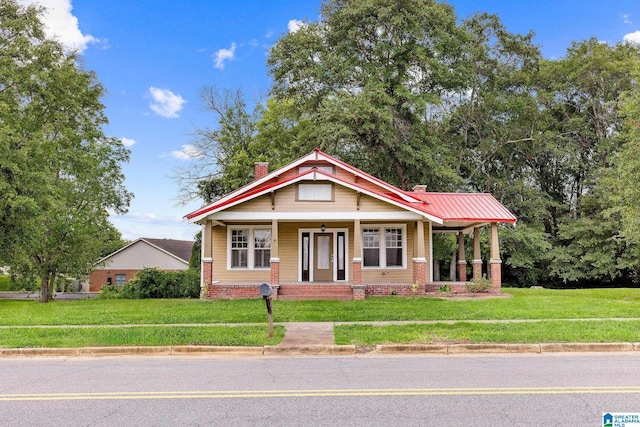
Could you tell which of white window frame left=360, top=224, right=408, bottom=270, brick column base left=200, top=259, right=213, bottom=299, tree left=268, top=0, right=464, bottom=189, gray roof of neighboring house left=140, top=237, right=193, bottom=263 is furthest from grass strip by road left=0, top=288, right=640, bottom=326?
gray roof of neighboring house left=140, top=237, right=193, bottom=263

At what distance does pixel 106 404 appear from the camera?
573cm

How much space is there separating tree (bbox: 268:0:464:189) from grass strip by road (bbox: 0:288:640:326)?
14.0 metres

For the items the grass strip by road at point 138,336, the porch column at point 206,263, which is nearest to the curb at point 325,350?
the grass strip by road at point 138,336

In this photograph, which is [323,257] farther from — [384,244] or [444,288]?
[444,288]

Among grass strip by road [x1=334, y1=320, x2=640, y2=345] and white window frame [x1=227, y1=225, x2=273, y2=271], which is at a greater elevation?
white window frame [x1=227, y1=225, x2=273, y2=271]

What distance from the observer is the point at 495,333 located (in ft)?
32.4

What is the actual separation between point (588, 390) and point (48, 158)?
82.9ft

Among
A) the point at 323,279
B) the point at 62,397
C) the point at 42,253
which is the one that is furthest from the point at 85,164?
the point at 62,397

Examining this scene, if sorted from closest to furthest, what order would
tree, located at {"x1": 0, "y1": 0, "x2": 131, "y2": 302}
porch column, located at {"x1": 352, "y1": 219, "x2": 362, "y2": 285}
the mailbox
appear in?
the mailbox
porch column, located at {"x1": 352, "y1": 219, "x2": 362, "y2": 285}
tree, located at {"x1": 0, "y1": 0, "x2": 131, "y2": 302}

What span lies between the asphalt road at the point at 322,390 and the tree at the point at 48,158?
13.9m

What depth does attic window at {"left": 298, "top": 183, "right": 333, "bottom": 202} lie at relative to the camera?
18.5 m

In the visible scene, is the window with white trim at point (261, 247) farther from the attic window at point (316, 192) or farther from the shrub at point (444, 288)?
the shrub at point (444, 288)

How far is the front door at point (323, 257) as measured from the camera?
20422 mm

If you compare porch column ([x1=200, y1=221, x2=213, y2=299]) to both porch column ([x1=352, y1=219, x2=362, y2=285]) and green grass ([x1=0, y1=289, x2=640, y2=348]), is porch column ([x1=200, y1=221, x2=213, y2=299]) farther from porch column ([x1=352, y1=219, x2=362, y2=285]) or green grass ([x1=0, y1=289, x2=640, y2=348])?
porch column ([x1=352, y1=219, x2=362, y2=285])
